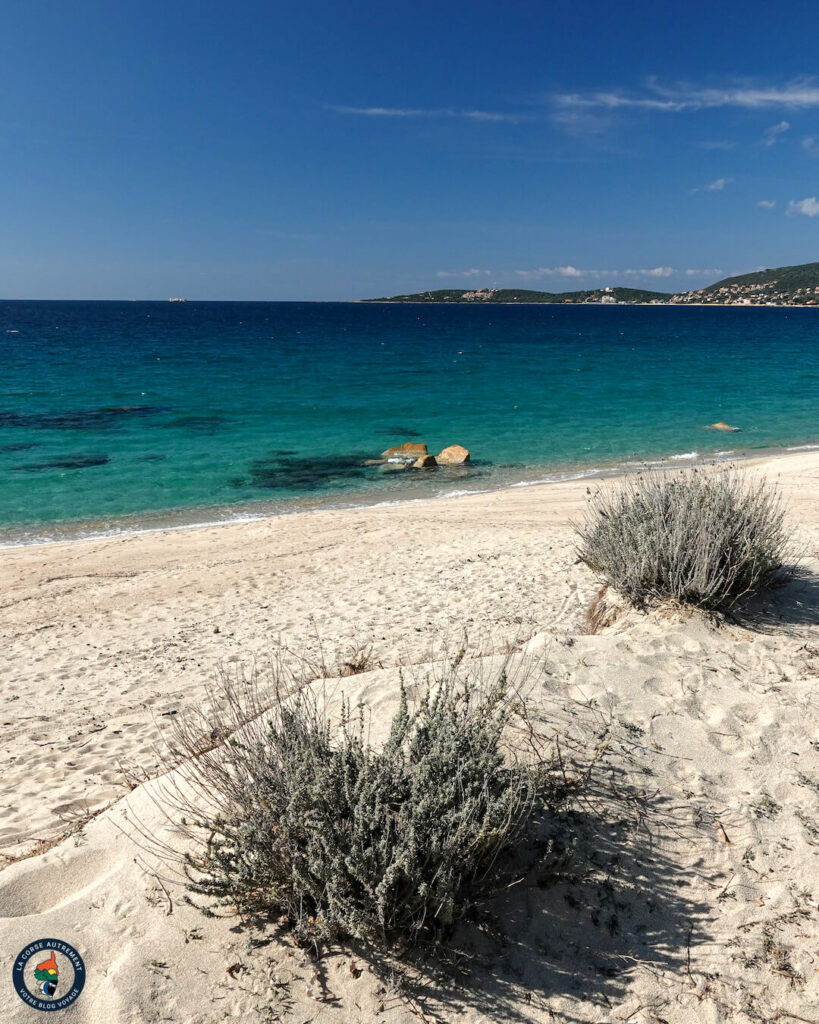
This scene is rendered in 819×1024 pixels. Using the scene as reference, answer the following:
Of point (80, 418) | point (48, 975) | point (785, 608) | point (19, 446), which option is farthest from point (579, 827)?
point (80, 418)

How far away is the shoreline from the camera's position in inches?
569

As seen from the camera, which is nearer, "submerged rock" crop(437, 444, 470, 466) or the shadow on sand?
the shadow on sand

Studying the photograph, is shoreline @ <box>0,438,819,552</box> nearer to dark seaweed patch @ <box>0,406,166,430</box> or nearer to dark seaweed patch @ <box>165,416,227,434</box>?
dark seaweed patch @ <box>165,416,227,434</box>

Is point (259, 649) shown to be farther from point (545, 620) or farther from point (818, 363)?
point (818, 363)

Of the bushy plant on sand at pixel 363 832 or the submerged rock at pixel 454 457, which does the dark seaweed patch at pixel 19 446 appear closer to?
the submerged rock at pixel 454 457

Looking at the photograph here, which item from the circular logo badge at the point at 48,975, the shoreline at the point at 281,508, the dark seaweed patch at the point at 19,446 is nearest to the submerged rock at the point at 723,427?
the shoreline at the point at 281,508

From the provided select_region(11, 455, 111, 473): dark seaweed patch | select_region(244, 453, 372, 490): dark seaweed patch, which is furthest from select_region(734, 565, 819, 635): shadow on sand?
select_region(11, 455, 111, 473): dark seaweed patch

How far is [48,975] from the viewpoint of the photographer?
3.06 metres

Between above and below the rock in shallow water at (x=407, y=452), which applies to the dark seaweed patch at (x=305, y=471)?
below

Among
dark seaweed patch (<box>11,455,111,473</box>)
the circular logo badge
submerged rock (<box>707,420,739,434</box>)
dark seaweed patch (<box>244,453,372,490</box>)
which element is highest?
the circular logo badge

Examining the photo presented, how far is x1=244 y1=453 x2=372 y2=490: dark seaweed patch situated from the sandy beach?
8.35 metres

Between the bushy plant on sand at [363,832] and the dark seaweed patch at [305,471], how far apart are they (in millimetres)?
14885

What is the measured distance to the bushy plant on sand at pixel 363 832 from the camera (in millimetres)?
3023

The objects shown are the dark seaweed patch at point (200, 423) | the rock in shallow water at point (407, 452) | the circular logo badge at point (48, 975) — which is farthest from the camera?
the dark seaweed patch at point (200, 423)
